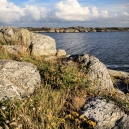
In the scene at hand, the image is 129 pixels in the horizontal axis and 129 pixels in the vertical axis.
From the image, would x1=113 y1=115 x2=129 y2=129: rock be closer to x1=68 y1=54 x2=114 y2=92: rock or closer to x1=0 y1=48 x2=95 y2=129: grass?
x1=0 y1=48 x2=95 y2=129: grass

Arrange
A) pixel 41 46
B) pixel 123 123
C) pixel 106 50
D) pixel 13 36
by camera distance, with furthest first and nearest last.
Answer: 1. pixel 106 50
2. pixel 41 46
3. pixel 13 36
4. pixel 123 123

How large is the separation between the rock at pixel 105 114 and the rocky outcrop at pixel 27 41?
10.8 metres

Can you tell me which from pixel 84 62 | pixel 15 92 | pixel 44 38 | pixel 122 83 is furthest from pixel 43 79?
pixel 44 38

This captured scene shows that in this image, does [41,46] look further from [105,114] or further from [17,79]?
[105,114]

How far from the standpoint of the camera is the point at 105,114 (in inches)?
297

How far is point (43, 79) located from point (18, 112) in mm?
3882

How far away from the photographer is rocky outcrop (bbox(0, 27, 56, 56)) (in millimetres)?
18369

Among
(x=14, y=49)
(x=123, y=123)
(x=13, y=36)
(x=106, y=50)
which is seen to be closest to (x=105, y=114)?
(x=123, y=123)

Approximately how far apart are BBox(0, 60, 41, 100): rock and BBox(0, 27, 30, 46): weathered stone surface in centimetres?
855

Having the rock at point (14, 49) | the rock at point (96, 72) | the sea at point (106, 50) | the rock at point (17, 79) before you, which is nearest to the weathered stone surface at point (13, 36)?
the rock at point (14, 49)

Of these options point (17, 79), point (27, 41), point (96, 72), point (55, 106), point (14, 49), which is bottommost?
point (55, 106)

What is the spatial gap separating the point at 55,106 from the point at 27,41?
12.4 meters

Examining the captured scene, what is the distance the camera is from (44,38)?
19.9m

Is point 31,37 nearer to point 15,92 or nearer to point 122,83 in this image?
point 122,83
